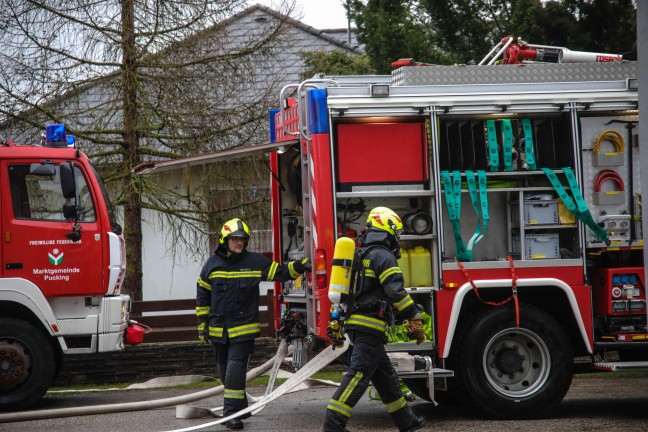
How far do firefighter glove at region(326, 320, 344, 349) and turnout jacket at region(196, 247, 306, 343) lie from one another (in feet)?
3.11

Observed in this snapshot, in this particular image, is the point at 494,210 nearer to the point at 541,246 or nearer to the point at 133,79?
the point at 541,246

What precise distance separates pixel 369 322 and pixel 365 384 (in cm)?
46

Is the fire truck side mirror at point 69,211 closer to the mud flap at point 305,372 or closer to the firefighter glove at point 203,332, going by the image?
the firefighter glove at point 203,332

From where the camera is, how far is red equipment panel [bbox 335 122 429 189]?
334 inches

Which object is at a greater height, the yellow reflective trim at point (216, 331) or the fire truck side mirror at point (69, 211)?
the fire truck side mirror at point (69, 211)

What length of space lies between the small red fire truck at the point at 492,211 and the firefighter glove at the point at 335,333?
62 cm

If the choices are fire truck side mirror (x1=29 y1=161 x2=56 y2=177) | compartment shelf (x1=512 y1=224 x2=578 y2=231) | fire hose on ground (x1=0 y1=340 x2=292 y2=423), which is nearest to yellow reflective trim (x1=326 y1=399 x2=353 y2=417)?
fire hose on ground (x1=0 y1=340 x2=292 y2=423)

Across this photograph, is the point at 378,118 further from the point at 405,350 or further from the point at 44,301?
the point at 44,301

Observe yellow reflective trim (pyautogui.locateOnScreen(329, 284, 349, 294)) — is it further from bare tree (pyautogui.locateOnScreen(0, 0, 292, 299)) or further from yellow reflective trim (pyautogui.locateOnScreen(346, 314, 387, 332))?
bare tree (pyautogui.locateOnScreen(0, 0, 292, 299))

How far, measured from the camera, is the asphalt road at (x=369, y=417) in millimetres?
8375

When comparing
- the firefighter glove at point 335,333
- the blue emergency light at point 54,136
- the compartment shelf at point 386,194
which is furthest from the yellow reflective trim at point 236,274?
the blue emergency light at point 54,136

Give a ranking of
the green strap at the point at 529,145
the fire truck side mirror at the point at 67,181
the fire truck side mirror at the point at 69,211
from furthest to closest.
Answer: the fire truck side mirror at the point at 69,211, the fire truck side mirror at the point at 67,181, the green strap at the point at 529,145

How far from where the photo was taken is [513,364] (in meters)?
8.61

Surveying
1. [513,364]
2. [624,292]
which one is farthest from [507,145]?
[513,364]
